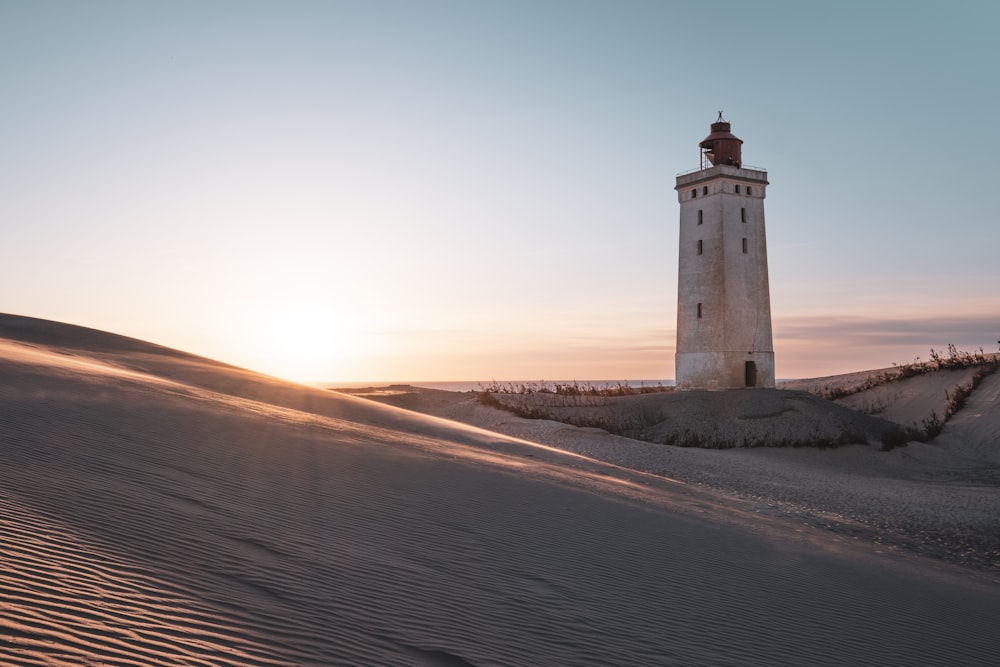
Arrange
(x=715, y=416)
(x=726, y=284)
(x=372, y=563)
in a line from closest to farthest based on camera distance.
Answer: (x=372, y=563) → (x=715, y=416) → (x=726, y=284)

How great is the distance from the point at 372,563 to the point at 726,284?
26.5 m

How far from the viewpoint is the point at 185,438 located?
27.1ft

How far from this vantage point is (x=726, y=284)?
2988 centimetres

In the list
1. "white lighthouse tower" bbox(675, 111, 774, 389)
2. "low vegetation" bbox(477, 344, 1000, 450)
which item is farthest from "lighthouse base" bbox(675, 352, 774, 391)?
"low vegetation" bbox(477, 344, 1000, 450)

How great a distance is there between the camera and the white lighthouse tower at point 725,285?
29.8 m

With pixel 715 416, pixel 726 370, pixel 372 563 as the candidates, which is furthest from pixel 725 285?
pixel 372 563

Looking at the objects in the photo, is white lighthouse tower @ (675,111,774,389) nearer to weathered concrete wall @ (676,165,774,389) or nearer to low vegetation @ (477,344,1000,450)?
weathered concrete wall @ (676,165,774,389)

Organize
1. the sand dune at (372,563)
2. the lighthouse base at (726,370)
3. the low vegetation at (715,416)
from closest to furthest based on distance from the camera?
the sand dune at (372,563), the low vegetation at (715,416), the lighthouse base at (726,370)

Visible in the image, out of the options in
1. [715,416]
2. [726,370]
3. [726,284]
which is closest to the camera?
[715,416]

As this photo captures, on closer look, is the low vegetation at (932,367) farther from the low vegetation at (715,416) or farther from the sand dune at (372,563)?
the sand dune at (372,563)

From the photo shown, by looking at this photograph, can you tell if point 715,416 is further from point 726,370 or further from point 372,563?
point 372,563

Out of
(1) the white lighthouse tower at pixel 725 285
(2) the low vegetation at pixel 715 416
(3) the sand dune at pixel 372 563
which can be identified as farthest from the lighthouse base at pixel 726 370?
(3) the sand dune at pixel 372 563

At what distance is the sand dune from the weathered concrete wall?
19599 millimetres

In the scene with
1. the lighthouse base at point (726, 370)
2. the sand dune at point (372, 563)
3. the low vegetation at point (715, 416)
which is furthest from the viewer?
the lighthouse base at point (726, 370)
